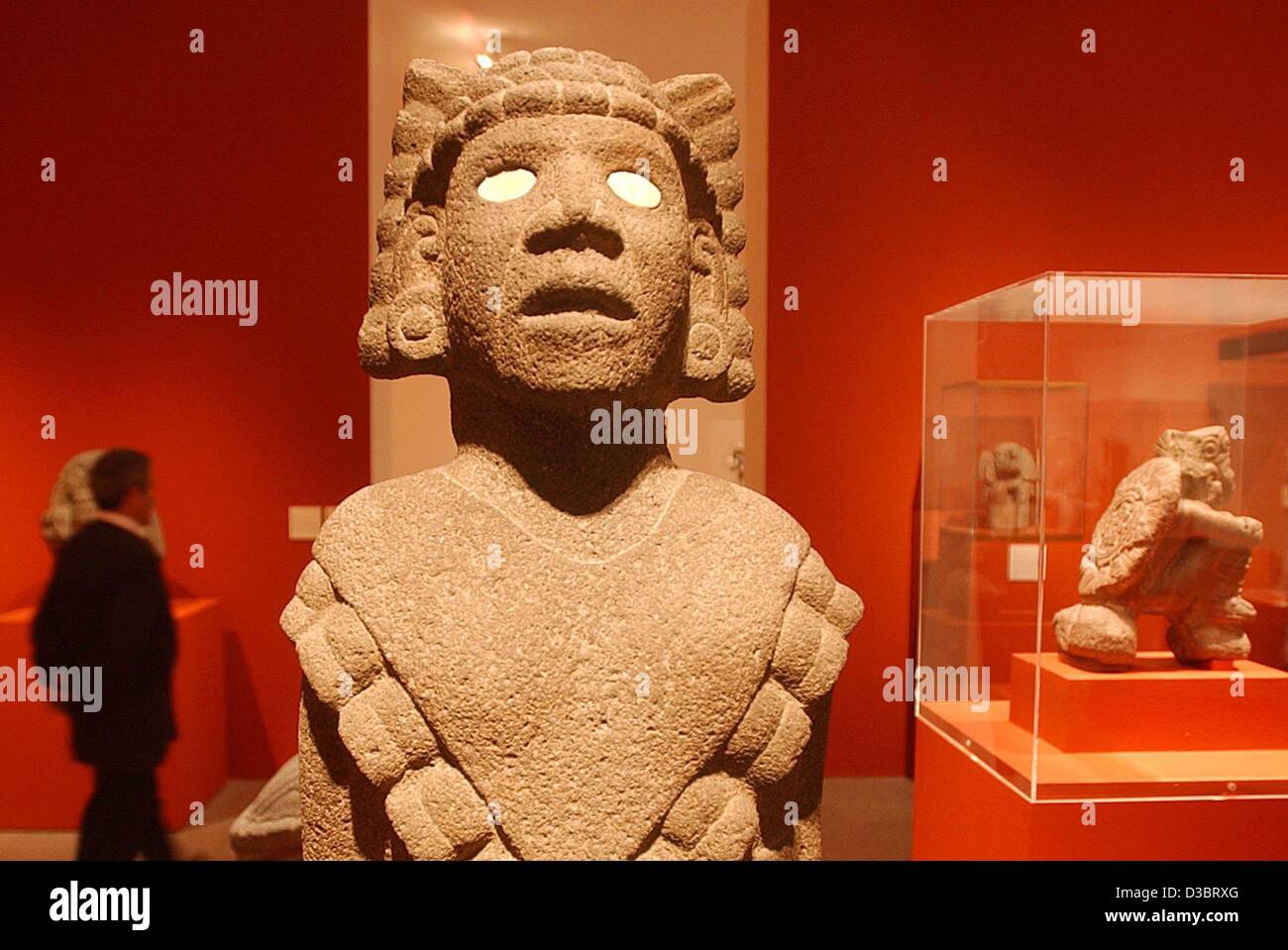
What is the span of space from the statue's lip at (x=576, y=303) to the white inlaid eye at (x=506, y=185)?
0.20 m

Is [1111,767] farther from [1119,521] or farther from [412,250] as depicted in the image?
[412,250]

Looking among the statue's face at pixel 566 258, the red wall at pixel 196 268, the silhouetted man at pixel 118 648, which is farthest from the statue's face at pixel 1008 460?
the silhouetted man at pixel 118 648

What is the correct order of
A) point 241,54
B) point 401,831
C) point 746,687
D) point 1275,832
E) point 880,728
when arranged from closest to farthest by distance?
point 401,831 → point 746,687 → point 1275,832 → point 241,54 → point 880,728

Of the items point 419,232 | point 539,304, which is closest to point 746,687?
point 539,304

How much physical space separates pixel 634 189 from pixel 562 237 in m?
0.19

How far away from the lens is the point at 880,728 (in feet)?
11.2

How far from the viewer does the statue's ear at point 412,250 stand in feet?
5.98

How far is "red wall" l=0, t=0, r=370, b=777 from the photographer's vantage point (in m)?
3.02

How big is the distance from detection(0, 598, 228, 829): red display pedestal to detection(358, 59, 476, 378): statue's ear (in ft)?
5.42

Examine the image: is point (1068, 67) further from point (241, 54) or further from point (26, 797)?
point (26, 797)

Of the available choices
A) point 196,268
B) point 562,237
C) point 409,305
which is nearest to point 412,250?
point 409,305

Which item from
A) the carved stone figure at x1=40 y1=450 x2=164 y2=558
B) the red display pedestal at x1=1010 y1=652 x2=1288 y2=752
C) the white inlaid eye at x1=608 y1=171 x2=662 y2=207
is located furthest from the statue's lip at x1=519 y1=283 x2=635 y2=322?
the red display pedestal at x1=1010 y1=652 x2=1288 y2=752

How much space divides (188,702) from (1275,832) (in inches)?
129

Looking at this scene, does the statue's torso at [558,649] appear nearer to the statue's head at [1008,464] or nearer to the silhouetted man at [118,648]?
the silhouetted man at [118,648]
